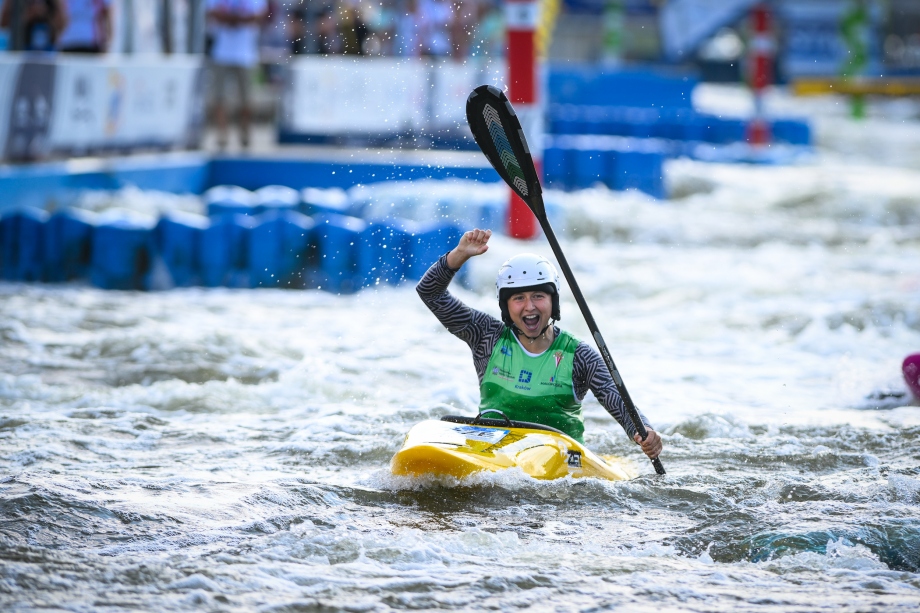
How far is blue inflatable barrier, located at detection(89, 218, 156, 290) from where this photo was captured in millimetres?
8977

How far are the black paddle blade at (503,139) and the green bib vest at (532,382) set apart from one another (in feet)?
1.84

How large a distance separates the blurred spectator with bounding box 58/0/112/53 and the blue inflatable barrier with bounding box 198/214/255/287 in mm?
3456

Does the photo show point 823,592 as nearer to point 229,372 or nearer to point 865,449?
point 865,449

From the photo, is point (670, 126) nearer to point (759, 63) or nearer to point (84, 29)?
point (759, 63)

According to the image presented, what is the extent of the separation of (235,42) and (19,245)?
198 inches

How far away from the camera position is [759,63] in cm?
1727

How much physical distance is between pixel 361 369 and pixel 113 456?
2.00 m

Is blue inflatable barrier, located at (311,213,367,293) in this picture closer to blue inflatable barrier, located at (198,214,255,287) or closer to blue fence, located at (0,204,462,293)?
blue fence, located at (0,204,462,293)

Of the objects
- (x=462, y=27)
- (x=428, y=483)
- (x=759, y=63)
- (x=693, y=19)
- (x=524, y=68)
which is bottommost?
(x=428, y=483)

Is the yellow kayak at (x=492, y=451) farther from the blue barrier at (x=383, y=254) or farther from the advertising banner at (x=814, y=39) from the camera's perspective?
the advertising banner at (x=814, y=39)

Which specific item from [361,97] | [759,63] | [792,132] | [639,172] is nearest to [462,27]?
[361,97]

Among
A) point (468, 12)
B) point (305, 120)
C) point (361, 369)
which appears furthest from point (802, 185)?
point (361, 369)

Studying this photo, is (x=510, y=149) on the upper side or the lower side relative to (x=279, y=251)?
upper

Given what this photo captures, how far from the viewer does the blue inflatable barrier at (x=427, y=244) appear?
901 cm
